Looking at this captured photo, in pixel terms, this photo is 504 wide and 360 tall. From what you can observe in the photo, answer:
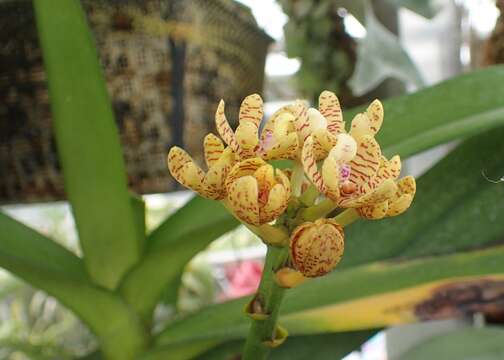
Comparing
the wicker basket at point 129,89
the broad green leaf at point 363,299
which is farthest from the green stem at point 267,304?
the wicker basket at point 129,89

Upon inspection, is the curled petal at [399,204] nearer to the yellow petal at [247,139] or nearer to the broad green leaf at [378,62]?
the yellow petal at [247,139]

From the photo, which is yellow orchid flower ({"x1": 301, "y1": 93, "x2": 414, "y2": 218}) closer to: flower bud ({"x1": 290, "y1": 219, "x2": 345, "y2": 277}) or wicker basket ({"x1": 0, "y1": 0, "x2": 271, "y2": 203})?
flower bud ({"x1": 290, "y1": 219, "x2": 345, "y2": 277})

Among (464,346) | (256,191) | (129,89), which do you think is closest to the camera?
(256,191)

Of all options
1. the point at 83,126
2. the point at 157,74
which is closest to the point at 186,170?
the point at 83,126

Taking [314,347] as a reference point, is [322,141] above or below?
above

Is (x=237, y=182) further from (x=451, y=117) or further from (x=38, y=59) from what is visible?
(x=38, y=59)

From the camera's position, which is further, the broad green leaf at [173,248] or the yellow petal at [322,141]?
the broad green leaf at [173,248]

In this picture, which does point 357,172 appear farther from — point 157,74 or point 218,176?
point 157,74

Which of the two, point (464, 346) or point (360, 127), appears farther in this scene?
point (464, 346)
